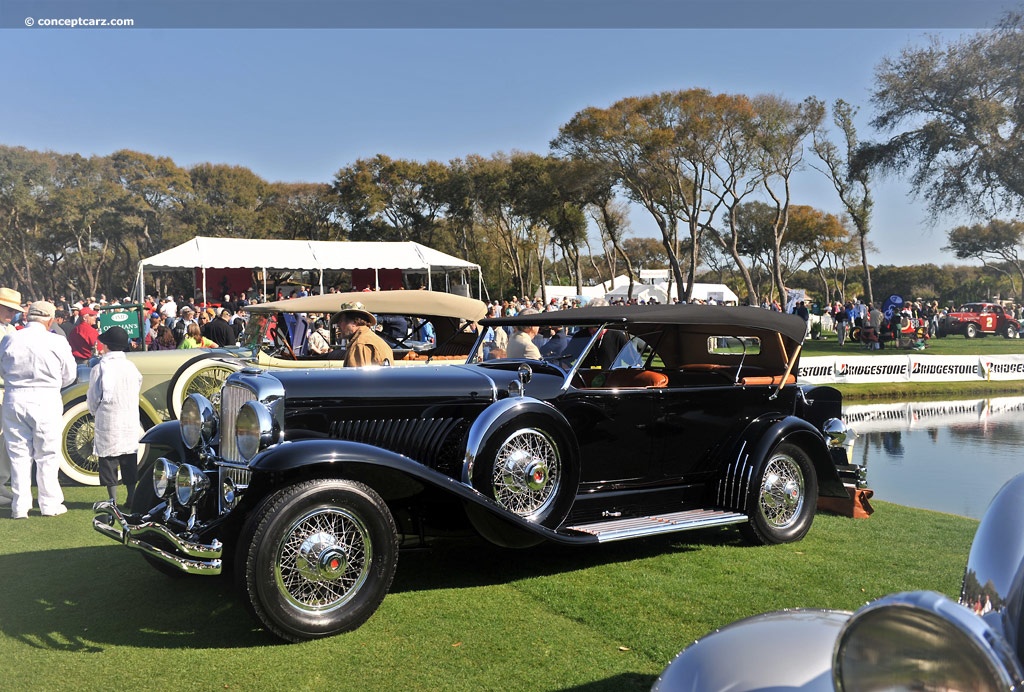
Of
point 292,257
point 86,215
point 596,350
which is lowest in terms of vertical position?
point 596,350

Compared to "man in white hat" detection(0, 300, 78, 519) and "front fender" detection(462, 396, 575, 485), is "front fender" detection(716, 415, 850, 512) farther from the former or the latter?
"man in white hat" detection(0, 300, 78, 519)

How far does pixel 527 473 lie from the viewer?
4.66 metres

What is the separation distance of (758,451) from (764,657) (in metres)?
3.96

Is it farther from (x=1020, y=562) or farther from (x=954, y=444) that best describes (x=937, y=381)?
(x=1020, y=562)

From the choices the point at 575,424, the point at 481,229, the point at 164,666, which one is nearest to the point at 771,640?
the point at 164,666

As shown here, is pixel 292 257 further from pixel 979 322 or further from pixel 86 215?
pixel 979 322

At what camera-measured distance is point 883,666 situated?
1.13 meters

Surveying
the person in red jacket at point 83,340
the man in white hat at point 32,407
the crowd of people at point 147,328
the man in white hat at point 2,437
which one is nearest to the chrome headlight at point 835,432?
the man in white hat at point 32,407

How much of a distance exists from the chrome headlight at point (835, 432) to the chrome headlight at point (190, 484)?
4584 mm

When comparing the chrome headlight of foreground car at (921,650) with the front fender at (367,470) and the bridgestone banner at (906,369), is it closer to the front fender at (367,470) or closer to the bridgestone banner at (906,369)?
the front fender at (367,470)

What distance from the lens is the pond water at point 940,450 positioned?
27.1ft

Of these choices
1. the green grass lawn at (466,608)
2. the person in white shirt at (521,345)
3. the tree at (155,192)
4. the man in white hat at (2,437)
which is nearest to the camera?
the green grass lawn at (466,608)

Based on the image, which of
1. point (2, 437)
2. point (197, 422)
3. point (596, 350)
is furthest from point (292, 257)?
point (596, 350)

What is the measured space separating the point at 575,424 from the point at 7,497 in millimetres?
5144
